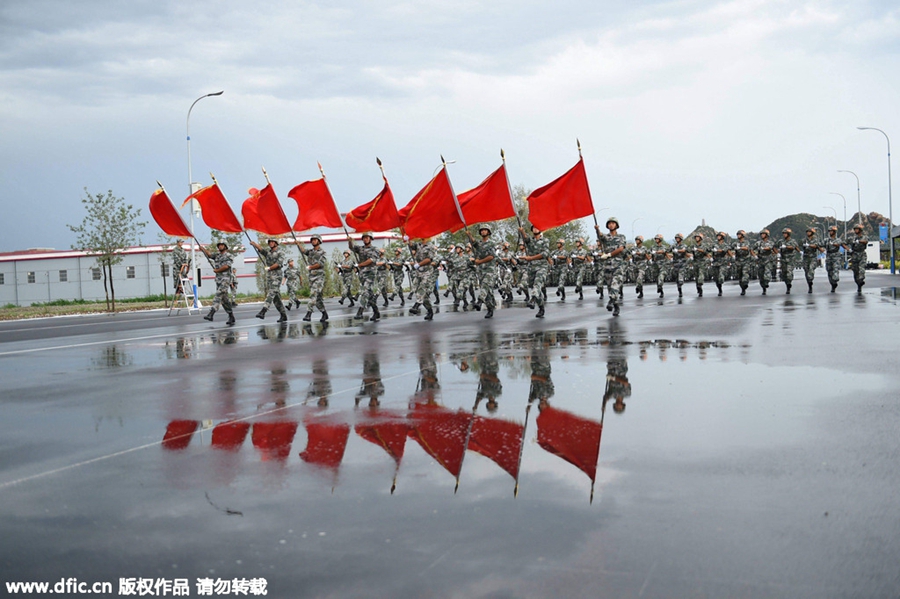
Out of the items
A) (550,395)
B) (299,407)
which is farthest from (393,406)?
(550,395)

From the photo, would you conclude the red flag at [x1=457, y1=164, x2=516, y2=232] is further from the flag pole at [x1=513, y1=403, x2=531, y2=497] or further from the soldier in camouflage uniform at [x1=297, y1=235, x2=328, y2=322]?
the flag pole at [x1=513, y1=403, x2=531, y2=497]

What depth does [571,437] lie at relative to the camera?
235 inches

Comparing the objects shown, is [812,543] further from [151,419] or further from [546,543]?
[151,419]

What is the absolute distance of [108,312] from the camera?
37.9m

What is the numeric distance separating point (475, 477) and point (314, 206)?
1827 centimetres

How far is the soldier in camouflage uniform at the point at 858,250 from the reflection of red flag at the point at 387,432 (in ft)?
75.0

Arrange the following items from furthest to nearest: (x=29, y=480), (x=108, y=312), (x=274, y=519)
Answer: (x=108, y=312), (x=29, y=480), (x=274, y=519)

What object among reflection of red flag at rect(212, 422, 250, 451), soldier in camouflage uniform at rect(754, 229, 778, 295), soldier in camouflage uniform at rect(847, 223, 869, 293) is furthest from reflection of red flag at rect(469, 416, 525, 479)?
soldier in camouflage uniform at rect(754, 229, 778, 295)

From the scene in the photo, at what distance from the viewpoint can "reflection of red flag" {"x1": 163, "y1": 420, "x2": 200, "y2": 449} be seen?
622cm

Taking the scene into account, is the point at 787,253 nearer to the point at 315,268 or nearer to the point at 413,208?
the point at 413,208

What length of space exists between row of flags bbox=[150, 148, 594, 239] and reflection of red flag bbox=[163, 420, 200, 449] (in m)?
13.5

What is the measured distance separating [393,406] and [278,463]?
2246mm

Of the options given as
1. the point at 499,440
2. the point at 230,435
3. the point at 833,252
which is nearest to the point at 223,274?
the point at 230,435

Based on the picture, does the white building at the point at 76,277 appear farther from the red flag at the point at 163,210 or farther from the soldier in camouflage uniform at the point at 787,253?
the red flag at the point at 163,210
